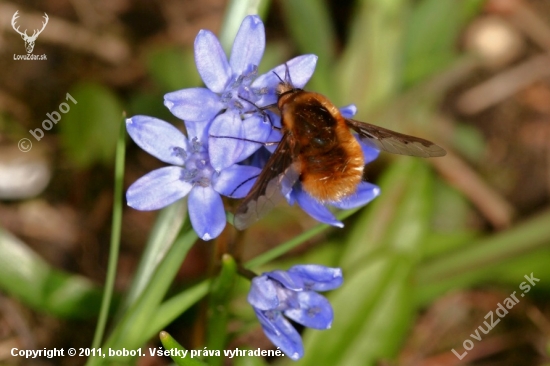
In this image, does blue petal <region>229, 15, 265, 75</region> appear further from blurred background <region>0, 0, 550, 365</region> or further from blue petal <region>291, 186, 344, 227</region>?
blurred background <region>0, 0, 550, 365</region>

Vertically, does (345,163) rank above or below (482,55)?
below

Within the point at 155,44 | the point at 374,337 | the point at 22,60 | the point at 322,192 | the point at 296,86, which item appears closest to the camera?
the point at 322,192

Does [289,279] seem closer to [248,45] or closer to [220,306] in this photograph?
[220,306]

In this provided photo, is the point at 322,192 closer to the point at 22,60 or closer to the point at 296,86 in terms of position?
the point at 296,86

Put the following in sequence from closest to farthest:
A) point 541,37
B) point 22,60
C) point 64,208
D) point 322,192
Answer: point 322,192 < point 64,208 < point 22,60 < point 541,37

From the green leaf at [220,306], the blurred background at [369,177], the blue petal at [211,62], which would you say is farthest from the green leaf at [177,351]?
the blurred background at [369,177]

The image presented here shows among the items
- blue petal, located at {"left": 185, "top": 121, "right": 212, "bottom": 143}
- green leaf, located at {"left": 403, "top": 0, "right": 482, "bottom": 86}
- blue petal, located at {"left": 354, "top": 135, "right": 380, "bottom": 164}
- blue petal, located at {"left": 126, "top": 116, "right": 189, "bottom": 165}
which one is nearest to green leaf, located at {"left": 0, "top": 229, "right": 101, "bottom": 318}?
blue petal, located at {"left": 126, "top": 116, "right": 189, "bottom": 165}

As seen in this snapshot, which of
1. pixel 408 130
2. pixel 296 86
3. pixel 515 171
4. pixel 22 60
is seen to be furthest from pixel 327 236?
pixel 22 60
